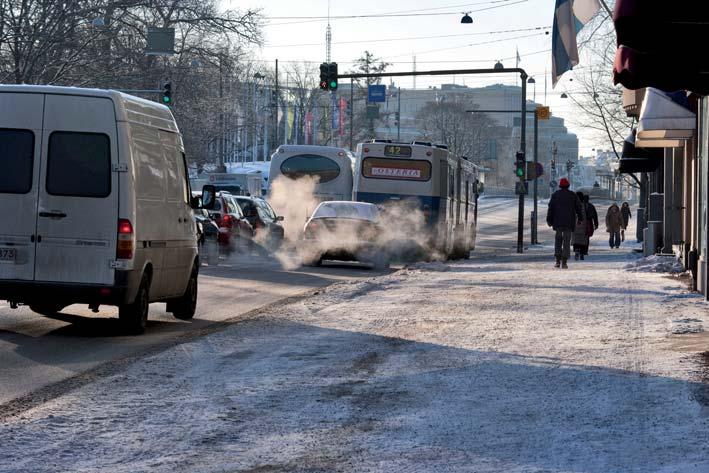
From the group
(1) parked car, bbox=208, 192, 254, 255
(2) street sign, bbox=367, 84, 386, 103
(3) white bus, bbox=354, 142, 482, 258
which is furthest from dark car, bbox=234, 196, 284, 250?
(2) street sign, bbox=367, 84, 386, 103

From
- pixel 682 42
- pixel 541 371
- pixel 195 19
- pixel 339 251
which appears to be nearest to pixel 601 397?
pixel 541 371

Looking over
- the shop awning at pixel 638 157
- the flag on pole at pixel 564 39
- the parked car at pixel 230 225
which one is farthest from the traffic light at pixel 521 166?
the flag on pole at pixel 564 39

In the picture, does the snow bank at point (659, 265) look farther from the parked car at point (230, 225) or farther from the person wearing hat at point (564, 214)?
the parked car at point (230, 225)

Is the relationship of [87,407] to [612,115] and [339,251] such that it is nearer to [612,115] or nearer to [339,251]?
[339,251]

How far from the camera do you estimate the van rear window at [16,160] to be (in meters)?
13.4

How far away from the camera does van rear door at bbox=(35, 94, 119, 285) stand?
13234 millimetres

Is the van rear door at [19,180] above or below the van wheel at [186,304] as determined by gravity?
above

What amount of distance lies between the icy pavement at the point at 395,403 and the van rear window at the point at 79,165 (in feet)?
6.49

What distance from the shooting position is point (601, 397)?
364 inches

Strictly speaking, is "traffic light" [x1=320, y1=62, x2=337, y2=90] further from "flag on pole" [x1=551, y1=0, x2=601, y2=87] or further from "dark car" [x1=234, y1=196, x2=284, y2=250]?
"flag on pole" [x1=551, y1=0, x2=601, y2=87]

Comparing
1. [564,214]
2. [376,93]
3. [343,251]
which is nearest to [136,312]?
[564,214]

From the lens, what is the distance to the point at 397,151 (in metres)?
38.2

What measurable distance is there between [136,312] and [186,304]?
7.15ft

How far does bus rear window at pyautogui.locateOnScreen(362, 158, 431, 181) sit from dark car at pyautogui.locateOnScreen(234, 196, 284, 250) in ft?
9.58
